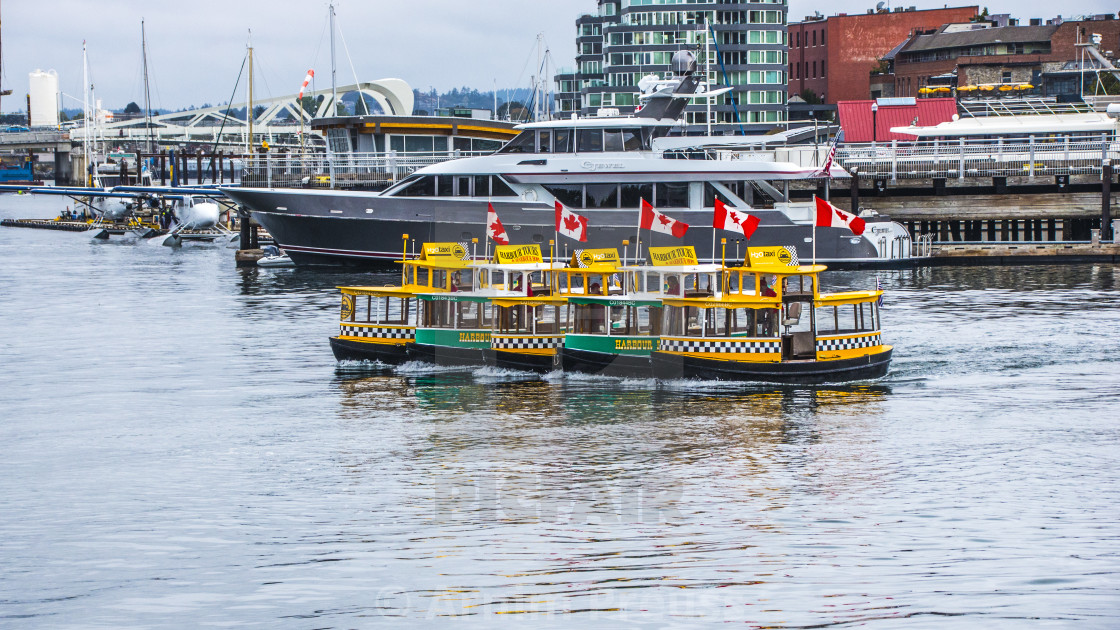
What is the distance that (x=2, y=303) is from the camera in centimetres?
5053

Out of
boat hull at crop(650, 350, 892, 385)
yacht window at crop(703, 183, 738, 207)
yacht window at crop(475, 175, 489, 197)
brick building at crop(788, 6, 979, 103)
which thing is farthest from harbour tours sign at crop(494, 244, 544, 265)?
brick building at crop(788, 6, 979, 103)

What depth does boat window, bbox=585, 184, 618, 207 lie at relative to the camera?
183ft

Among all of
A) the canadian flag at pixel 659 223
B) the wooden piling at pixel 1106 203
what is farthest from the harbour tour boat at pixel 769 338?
the wooden piling at pixel 1106 203

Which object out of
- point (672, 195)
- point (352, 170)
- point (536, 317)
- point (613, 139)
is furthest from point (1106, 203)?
point (536, 317)

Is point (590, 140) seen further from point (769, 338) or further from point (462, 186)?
point (769, 338)

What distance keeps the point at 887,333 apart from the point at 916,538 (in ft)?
67.5

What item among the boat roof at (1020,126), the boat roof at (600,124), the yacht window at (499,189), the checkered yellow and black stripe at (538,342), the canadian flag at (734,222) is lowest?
the checkered yellow and black stripe at (538,342)

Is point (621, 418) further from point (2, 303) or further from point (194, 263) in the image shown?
point (194, 263)

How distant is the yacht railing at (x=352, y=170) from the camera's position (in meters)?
63.2

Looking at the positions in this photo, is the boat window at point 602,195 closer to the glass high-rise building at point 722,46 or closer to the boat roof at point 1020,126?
the boat roof at point 1020,126

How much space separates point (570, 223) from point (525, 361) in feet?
14.7

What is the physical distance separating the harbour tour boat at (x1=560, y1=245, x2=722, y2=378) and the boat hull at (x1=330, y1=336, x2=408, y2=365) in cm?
464

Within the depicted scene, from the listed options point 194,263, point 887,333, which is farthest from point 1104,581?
point 194,263

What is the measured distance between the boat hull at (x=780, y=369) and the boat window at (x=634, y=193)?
26.1m
